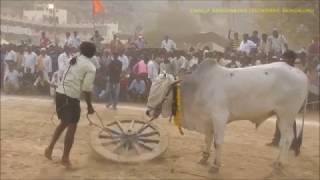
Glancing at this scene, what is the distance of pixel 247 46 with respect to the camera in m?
13.7

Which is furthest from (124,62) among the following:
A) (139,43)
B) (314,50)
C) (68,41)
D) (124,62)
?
(68,41)

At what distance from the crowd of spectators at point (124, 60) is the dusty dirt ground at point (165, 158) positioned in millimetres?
1294

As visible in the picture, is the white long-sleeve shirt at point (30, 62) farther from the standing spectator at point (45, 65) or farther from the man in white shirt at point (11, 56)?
the man in white shirt at point (11, 56)

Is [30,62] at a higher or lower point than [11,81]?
→ higher

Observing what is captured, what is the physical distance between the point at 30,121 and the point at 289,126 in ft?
23.1

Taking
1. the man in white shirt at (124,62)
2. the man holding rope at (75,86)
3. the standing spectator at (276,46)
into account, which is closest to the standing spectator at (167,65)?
the man holding rope at (75,86)

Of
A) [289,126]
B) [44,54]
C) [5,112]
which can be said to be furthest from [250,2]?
[289,126]

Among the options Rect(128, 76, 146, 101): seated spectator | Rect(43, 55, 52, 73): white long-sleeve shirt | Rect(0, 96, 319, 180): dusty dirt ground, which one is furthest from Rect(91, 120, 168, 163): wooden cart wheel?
Rect(43, 55, 52, 73): white long-sleeve shirt

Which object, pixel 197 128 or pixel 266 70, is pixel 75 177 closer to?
pixel 197 128

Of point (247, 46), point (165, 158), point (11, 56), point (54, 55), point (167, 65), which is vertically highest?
point (247, 46)

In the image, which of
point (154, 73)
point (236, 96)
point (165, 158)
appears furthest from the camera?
point (165, 158)

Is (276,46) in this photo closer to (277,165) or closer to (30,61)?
(277,165)

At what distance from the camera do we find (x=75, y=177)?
9.18 metres

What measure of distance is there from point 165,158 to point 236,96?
193 centimetres
